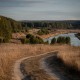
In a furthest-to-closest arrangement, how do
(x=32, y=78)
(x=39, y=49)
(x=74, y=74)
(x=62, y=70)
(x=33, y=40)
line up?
(x=33, y=40)
(x=39, y=49)
(x=62, y=70)
(x=74, y=74)
(x=32, y=78)

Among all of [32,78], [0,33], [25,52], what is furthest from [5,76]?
[0,33]

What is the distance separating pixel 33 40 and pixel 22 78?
51.6m

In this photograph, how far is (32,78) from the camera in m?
15.9

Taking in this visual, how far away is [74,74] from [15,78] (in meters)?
3.54

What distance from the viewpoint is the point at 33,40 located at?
222 ft

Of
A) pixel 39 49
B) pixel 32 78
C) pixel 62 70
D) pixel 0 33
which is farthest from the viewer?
pixel 0 33

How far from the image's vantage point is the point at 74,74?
16953 millimetres

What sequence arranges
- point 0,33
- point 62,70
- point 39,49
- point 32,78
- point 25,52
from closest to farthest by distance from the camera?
point 32,78 → point 62,70 → point 25,52 → point 39,49 → point 0,33

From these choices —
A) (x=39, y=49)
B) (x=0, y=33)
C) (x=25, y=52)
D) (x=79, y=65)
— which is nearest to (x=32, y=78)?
(x=79, y=65)

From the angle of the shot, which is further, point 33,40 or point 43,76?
point 33,40

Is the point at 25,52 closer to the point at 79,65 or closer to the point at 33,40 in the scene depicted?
the point at 79,65

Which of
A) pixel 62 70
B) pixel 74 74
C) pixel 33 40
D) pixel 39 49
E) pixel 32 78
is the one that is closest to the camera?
pixel 32 78

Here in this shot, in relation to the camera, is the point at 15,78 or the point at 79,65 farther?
the point at 79,65

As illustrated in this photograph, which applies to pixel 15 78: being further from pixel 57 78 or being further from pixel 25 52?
pixel 25 52
